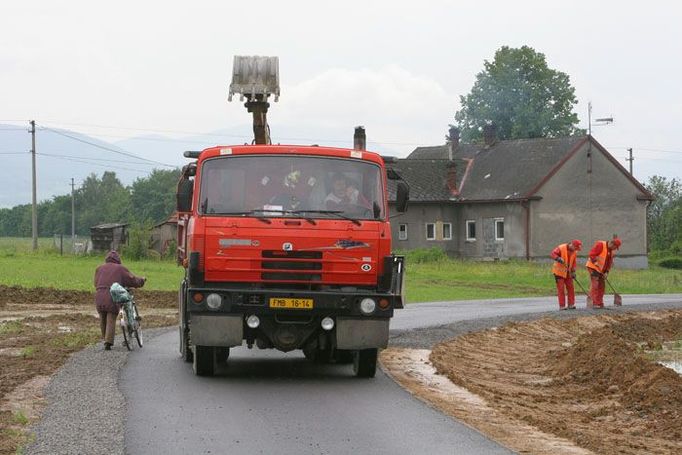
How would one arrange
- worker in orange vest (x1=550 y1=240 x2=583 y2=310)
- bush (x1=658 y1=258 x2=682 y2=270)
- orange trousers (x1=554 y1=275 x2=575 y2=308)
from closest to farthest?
worker in orange vest (x1=550 y1=240 x2=583 y2=310), orange trousers (x1=554 y1=275 x2=575 y2=308), bush (x1=658 y1=258 x2=682 y2=270)

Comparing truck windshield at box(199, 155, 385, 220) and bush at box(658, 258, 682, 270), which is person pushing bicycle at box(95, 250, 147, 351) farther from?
bush at box(658, 258, 682, 270)

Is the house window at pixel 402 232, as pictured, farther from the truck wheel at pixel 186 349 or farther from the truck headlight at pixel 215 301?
the truck headlight at pixel 215 301

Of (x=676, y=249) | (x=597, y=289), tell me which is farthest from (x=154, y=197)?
(x=597, y=289)

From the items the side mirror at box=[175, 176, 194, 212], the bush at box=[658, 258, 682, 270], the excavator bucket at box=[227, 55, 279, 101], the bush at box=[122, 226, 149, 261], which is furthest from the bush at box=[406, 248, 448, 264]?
the side mirror at box=[175, 176, 194, 212]

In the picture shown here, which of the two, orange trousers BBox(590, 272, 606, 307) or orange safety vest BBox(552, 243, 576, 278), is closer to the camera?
orange safety vest BBox(552, 243, 576, 278)

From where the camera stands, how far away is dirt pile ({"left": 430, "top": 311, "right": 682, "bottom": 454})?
1266cm

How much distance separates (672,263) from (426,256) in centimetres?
1613

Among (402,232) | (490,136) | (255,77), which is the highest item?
(490,136)

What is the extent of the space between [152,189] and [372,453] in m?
145

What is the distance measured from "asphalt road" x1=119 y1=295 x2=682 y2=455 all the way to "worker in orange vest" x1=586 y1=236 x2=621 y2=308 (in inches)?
553

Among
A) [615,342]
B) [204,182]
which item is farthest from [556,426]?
[615,342]

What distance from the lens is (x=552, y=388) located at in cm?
1753

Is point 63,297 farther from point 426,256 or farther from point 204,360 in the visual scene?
point 426,256

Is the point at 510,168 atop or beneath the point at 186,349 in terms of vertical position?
atop
